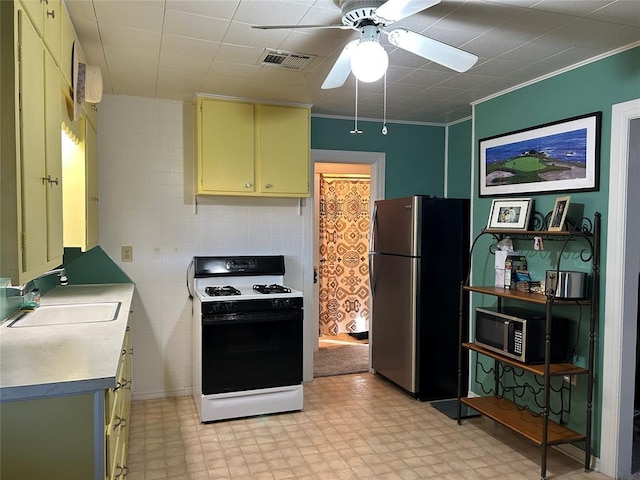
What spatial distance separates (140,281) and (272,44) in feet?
7.11

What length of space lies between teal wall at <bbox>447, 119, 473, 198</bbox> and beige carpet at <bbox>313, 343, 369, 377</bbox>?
1.90 metres

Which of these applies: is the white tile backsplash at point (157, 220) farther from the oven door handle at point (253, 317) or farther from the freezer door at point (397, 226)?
the freezer door at point (397, 226)

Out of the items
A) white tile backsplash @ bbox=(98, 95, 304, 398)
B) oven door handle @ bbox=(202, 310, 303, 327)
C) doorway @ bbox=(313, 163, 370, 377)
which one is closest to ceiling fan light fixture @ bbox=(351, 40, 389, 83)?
oven door handle @ bbox=(202, 310, 303, 327)

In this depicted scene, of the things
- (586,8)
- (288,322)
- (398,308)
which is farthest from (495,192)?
(288,322)

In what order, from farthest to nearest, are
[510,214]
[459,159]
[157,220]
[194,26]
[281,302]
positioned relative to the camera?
1. [459,159]
2. [157,220]
3. [281,302]
4. [510,214]
5. [194,26]

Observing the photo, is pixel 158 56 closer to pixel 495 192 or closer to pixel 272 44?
pixel 272 44

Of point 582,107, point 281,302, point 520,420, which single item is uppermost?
point 582,107

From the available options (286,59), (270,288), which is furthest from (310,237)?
(286,59)

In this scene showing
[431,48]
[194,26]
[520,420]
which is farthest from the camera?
[520,420]

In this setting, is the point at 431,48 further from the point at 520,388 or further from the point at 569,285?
the point at 520,388

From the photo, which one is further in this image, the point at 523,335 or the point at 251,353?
the point at 251,353

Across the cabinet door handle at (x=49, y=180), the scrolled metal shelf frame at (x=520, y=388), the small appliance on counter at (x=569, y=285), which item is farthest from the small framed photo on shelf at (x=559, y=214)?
the cabinet door handle at (x=49, y=180)

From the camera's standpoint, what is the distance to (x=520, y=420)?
119 inches

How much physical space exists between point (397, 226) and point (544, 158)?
49.1 inches
